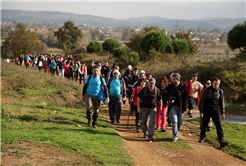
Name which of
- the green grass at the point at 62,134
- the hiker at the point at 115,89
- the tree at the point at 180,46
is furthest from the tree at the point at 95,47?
the green grass at the point at 62,134

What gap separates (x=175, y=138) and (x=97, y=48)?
1318 inches

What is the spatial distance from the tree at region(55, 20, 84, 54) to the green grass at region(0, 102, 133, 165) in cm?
4334

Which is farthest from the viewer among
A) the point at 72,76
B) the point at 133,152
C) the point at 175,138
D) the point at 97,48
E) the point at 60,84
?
the point at 97,48

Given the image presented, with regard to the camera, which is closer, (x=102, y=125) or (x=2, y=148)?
(x=2, y=148)

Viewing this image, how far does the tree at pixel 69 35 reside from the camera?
4969 cm

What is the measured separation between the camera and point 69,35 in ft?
164

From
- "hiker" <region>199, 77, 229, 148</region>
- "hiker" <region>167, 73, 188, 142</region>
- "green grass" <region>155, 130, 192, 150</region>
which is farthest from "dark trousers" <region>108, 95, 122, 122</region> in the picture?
"hiker" <region>199, 77, 229, 148</region>

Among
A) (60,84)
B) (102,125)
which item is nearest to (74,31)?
(60,84)

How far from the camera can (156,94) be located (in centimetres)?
689

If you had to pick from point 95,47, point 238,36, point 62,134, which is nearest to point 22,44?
point 95,47

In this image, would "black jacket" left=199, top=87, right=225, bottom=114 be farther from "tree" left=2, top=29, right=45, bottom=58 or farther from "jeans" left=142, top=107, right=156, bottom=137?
"tree" left=2, top=29, right=45, bottom=58

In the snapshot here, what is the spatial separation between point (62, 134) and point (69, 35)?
46660 mm

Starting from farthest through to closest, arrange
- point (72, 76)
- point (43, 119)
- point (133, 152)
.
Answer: point (72, 76), point (43, 119), point (133, 152)

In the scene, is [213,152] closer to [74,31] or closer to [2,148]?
[2,148]
